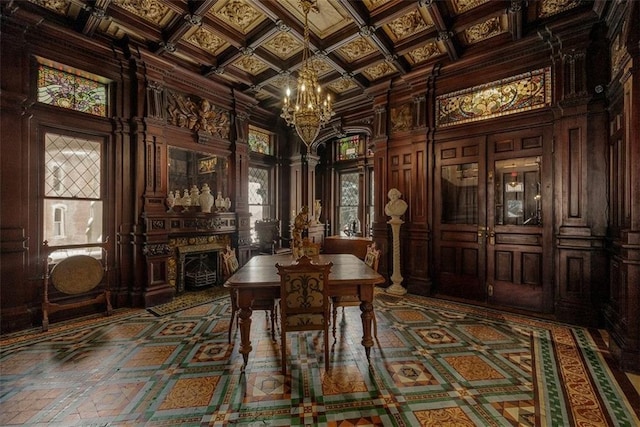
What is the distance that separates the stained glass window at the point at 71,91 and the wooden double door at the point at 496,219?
5648 mm

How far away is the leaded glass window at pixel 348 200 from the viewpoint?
8.05 m

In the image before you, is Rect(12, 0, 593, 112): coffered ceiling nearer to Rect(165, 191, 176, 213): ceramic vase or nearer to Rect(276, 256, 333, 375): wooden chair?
Rect(165, 191, 176, 213): ceramic vase

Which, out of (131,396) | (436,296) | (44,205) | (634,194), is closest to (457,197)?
(436,296)

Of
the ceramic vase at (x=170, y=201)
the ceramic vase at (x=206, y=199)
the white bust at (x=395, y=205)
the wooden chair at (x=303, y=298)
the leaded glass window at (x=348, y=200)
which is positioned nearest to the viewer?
the wooden chair at (x=303, y=298)

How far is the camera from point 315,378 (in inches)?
94.6

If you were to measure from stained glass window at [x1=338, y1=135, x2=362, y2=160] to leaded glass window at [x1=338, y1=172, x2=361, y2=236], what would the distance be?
52cm

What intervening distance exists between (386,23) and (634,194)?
3448 mm

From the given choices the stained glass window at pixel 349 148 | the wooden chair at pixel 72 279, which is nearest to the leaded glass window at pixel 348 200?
the stained glass window at pixel 349 148

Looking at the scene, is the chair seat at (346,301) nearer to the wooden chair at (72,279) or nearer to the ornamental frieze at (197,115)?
the wooden chair at (72,279)

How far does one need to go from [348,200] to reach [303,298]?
5940 mm

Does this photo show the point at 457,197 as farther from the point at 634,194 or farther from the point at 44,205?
the point at 44,205

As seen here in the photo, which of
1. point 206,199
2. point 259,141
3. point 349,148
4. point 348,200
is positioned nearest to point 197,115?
point 206,199

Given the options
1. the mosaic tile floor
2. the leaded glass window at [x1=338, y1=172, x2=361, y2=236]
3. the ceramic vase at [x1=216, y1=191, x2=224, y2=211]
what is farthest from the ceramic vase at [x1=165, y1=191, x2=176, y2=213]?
the leaded glass window at [x1=338, y1=172, x2=361, y2=236]

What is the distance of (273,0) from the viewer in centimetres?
350
